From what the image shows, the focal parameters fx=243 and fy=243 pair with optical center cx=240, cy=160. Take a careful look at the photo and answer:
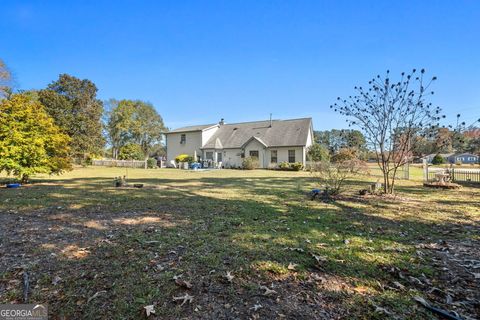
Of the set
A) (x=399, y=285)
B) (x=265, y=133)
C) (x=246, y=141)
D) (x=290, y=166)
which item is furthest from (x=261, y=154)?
(x=399, y=285)

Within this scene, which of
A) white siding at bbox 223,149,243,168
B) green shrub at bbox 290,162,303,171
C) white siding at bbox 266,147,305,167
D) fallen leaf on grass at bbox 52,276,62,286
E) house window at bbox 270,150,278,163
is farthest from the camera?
white siding at bbox 223,149,243,168

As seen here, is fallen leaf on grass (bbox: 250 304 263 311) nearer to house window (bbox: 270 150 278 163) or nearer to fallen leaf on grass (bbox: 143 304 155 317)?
fallen leaf on grass (bbox: 143 304 155 317)

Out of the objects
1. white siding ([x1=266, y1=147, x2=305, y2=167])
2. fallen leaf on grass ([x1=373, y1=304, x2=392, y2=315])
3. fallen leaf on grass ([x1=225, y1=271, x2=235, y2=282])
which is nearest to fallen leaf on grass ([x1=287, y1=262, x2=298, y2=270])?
fallen leaf on grass ([x1=225, y1=271, x2=235, y2=282])

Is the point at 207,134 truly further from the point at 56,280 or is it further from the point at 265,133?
the point at 56,280

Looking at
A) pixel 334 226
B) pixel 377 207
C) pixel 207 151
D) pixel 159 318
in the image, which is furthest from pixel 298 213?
pixel 207 151

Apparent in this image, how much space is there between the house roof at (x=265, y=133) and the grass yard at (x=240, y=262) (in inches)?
823

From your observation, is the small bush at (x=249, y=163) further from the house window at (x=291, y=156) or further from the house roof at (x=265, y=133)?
the house window at (x=291, y=156)

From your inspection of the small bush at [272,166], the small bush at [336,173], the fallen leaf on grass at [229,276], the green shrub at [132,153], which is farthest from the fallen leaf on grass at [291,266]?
the green shrub at [132,153]

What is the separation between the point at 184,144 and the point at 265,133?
1143 cm

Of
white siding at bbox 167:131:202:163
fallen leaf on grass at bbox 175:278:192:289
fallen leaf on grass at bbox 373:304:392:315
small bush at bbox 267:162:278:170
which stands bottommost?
fallen leaf on grass at bbox 373:304:392:315

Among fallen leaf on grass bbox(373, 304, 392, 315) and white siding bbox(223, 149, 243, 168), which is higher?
white siding bbox(223, 149, 243, 168)

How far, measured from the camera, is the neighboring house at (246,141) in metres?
26.3

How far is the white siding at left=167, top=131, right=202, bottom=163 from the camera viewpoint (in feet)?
104

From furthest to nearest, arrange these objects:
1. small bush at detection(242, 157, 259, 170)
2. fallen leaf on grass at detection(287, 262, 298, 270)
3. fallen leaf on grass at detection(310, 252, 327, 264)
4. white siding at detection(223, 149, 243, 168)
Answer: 1. white siding at detection(223, 149, 243, 168)
2. small bush at detection(242, 157, 259, 170)
3. fallen leaf on grass at detection(310, 252, 327, 264)
4. fallen leaf on grass at detection(287, 262, 298, 270)
